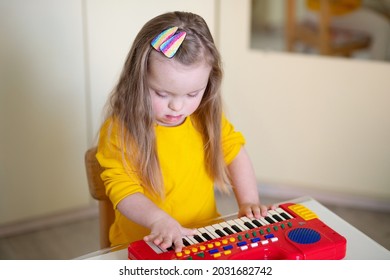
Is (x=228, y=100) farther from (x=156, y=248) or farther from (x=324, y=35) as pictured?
(x=156, y=248)

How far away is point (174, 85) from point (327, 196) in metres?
1.51

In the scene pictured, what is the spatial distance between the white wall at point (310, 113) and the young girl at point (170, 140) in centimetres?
101

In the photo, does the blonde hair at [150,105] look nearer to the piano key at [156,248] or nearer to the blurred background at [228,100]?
the piano key at [156,248]

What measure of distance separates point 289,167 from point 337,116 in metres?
0.31

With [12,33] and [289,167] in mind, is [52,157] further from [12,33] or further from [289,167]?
[289,167]

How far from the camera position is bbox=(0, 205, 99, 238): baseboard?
7.41 ft

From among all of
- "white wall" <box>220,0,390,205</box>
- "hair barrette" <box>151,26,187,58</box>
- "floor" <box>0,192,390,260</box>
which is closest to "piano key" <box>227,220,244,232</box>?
"hair barrette" <box>151,26,187,58</box>

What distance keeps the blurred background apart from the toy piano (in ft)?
3.80

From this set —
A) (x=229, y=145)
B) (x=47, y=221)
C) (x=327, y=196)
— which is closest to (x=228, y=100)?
(x=327, y=196)

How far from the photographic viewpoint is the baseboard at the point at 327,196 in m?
2.46

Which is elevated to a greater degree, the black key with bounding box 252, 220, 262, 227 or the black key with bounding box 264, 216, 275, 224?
the black key with bounding box 264, 216, 275, 224

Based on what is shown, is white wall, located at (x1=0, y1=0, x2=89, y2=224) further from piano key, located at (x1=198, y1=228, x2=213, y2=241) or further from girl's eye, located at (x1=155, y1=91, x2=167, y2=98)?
piano key, located at (x1=198, y1=228, x2=213, y2=241)

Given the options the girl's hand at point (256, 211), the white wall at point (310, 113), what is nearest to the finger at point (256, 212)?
the girl's hand at point (256, 211)

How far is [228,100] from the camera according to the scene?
2.49m
